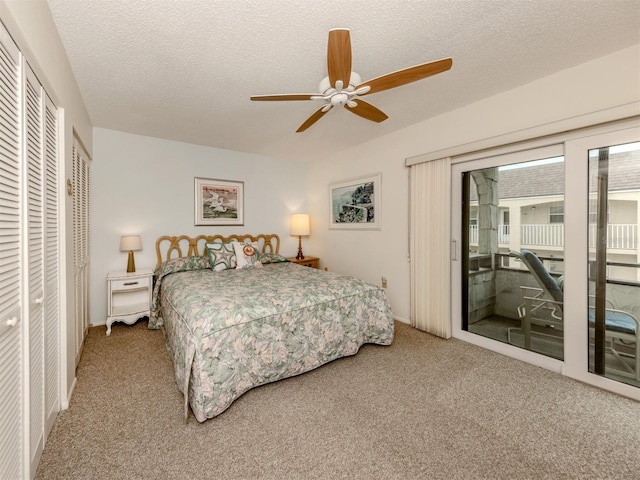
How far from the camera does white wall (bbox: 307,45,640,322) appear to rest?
1.98 m

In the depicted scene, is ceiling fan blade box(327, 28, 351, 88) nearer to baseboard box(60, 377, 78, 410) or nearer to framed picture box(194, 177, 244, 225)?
baseboard box(60, 377, 78, 410)

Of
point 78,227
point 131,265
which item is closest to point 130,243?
point 131,265

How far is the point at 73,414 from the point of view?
1.76 metres

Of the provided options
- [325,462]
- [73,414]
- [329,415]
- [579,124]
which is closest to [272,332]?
[329,415]

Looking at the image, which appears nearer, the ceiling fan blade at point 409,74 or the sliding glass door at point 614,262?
the ceiling fan blade at point 409,74

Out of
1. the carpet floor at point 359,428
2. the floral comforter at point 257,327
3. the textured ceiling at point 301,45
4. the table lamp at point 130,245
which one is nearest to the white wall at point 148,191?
the table lamp at point 130,245

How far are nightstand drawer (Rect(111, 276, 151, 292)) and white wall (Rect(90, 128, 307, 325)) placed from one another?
0.41m

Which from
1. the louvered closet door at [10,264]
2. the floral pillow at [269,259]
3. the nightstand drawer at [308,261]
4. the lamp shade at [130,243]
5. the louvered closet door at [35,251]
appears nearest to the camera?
the louvered closet door at [10,264]

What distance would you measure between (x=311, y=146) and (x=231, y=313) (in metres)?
2.89

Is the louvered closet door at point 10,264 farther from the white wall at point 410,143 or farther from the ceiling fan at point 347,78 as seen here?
the white wall at point 410,143

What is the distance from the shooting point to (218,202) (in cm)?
414

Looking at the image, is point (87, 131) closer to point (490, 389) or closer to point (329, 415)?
point (329, 415)

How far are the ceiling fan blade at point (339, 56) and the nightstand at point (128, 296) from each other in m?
3.09

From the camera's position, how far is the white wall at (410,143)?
6.49ft
